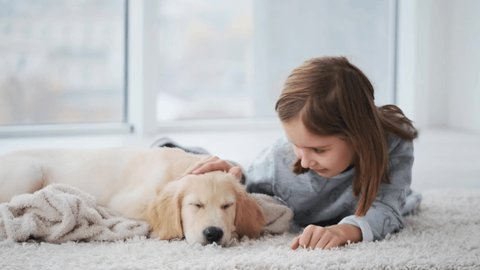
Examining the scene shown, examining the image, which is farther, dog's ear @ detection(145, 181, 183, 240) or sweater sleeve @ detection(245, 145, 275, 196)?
sweater sleeve @ detection(245, 145, 275, 196)

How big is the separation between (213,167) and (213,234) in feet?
Result: 0.70

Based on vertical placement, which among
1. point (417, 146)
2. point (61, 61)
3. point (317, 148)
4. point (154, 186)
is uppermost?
point (61, 61)

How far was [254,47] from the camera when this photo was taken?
4.27m

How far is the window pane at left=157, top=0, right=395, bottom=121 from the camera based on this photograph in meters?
4.10

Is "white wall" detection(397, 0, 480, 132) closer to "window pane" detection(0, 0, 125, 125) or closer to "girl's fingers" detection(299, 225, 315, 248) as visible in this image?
"window pane" detection(0, 0, 125, 125)

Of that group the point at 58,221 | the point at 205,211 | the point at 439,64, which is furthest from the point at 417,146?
the point at 58,221

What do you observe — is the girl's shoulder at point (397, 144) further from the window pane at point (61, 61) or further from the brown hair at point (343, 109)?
the window pane at point (61, 61)

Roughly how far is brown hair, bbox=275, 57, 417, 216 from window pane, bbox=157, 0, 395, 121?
92.4 inches

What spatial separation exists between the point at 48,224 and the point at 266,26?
268 cm

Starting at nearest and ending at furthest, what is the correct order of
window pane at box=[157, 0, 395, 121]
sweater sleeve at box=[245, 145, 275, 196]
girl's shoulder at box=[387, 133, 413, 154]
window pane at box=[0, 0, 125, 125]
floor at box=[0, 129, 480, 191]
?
1. girl's shoulder at box=[387, 133, 413, 154]
2. sweater sleeve at box=[245, 145, 275, 196]
3. floor at box=[0, 129, 480, 191]
4. window pane at box=[0, 0, 125, 125]
5. window pane at box=[157, 0, 395, 121]

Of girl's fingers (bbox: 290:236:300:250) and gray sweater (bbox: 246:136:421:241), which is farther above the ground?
gray sweater (bbox: 246:136:421:241)

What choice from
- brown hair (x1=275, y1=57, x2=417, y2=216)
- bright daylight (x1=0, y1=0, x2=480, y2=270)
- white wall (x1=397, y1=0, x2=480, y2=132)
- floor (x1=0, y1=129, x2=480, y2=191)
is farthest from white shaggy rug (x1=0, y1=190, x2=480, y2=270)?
white wall (x1=397, y1=0, x2=480, y2=132)

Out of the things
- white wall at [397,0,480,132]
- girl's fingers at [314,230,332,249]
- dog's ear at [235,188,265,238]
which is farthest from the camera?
white wall at [397,0,480,132]

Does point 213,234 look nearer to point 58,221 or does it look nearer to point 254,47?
point 58,221
